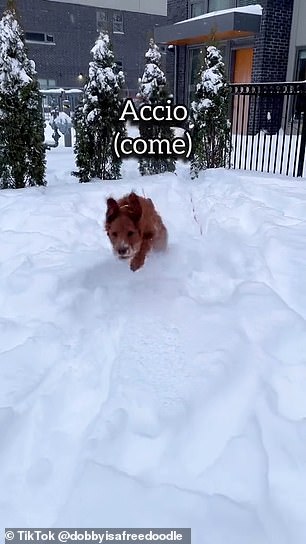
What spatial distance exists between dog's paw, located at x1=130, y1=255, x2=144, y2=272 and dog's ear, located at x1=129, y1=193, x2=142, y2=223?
0.36 m

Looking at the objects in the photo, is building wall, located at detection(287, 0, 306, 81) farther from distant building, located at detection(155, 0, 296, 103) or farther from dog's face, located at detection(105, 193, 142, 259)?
dog's face, located at detection(105, 193, 142, 259)

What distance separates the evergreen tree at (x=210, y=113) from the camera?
758 centimetres

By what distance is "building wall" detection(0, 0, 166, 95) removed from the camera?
2838cm

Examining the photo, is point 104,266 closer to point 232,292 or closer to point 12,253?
point 12,253

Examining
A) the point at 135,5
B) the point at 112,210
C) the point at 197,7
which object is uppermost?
the point at 135,5

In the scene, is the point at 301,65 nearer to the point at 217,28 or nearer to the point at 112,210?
the point at 217,28

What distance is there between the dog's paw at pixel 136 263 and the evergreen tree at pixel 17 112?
382 cm

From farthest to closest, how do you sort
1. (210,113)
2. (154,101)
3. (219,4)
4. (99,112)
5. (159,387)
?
(219,4), (154,101), (210,113), (99,112), (159,387)

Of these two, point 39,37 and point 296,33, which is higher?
point 39,37

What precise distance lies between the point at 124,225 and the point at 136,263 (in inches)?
16.2

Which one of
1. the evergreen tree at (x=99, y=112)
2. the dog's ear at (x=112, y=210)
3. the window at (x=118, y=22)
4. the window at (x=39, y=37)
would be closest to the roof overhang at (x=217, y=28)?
the evergreen tree at (x=99, y=112)

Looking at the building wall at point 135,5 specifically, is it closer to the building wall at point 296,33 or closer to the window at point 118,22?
the window at point 118,22

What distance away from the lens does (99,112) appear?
23.9 feet

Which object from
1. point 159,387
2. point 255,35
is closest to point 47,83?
point 255,35
